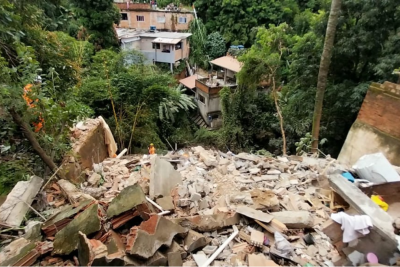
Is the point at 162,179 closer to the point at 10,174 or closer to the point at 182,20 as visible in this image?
the point at 10,174

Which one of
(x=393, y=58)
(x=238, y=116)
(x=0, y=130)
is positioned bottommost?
(x=238, y=116)

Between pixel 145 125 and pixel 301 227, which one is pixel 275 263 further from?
pixel 145 125

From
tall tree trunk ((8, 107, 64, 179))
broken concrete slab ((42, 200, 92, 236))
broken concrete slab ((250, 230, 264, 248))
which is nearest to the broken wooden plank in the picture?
broken concrete slab ((250, 230, 264, 248))

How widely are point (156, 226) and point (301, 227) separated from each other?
1691 mm

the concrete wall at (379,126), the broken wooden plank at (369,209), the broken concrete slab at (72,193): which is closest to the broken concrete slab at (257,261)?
the broken wooden plank at (369,209)

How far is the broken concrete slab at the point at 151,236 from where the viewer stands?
2539 mm

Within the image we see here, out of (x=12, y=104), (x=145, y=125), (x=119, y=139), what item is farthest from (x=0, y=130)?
(x=145, y=125)

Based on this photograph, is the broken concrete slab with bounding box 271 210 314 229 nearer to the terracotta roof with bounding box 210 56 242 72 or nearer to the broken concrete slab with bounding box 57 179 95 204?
the broken concrete slab with bounding box 57 179 95 204

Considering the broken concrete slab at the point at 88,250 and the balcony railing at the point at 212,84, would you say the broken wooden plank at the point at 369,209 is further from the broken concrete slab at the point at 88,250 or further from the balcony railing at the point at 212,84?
the balcony railing at the point at 212,84

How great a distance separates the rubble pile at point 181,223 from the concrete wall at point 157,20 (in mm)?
21403

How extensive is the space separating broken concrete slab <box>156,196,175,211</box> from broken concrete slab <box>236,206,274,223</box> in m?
0.83

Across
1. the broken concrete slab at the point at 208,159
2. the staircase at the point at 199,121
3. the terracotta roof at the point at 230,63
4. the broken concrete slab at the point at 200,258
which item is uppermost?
the broken concrete slab at the point at 200,258

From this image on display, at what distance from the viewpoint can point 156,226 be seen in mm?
2709

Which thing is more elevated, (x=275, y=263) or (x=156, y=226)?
(x=156, y=226)
